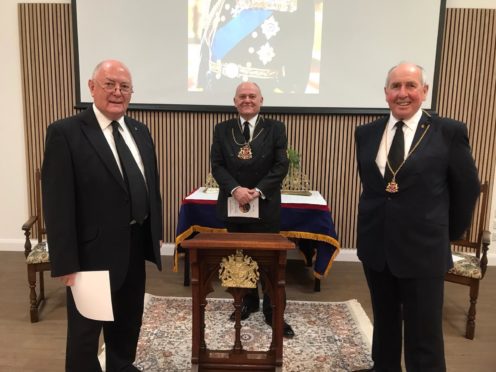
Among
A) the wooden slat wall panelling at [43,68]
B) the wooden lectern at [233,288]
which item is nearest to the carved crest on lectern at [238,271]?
the wooden lectern at [233,288]

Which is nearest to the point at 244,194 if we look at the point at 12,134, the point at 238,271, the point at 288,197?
the point at 238,271

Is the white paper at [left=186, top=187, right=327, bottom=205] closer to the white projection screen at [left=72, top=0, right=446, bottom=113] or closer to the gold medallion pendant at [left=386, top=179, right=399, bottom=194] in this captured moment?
the white projection screen at [left=72, top=0, right=446, bottom=113]

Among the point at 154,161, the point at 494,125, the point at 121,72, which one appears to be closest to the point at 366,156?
the point at 154,161

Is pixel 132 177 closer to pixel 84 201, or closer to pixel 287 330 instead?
pixel 84 201

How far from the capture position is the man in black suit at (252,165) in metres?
2.79

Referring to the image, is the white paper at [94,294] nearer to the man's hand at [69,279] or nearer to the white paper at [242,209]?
the man's hand at [69,279]

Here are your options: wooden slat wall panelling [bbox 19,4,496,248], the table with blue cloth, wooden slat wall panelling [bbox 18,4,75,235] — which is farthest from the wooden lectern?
wooden slat wall panelling [bbox 18,4,75,235]

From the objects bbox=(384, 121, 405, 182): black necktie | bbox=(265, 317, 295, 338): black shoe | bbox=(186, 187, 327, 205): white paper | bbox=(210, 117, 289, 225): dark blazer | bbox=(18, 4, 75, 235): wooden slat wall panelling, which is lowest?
bbox=(265, 317, 295, 338): black shoe

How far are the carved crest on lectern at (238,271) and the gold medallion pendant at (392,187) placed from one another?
741mm

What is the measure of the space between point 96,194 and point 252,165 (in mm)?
1234

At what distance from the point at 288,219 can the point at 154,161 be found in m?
1.67

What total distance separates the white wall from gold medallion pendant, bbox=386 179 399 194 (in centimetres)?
312

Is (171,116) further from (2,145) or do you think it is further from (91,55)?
(2,145)

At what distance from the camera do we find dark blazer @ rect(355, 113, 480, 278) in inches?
70.5
